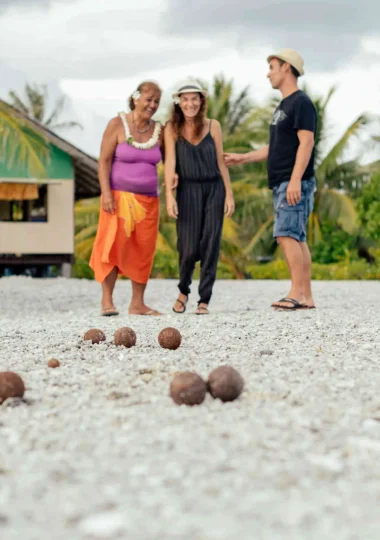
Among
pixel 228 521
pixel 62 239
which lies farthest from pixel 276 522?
pixel 62 239

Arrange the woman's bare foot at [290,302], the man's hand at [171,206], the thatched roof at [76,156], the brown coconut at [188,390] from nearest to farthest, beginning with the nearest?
1. the brown coconut at [188,390]
2. the man's hand at [171,206]
3. the woman's bare foot at [290,302]
4. the thatched roof at [76,156]

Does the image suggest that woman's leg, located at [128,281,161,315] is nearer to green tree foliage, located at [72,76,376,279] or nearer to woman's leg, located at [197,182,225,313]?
woman's leg, located at [197,182,225,313]

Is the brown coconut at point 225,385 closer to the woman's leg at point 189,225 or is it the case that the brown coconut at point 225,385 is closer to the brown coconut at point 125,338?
the brown coconut at point 125,338

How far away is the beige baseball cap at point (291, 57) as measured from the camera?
→ 21.8 feet

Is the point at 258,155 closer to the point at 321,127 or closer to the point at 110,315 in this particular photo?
the point at 110,315

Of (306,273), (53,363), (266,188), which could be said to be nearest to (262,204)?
(266,188)


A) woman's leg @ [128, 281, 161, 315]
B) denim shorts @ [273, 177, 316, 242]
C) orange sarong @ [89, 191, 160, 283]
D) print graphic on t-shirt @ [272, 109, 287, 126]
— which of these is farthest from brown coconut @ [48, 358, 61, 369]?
print graphic on t-shirt @ [272, 109, 287, 126]

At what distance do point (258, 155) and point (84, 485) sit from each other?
5.42 metres

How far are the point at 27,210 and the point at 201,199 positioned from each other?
12.8 metres

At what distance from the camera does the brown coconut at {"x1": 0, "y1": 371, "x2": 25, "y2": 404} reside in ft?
9.71

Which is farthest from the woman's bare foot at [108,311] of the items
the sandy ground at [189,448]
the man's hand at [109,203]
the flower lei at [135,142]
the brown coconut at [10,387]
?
the brown coconut at [10,387]

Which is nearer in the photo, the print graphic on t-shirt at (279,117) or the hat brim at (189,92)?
the hat brim at (189,92)

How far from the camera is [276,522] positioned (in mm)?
1739

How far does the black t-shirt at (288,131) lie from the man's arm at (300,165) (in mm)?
90
